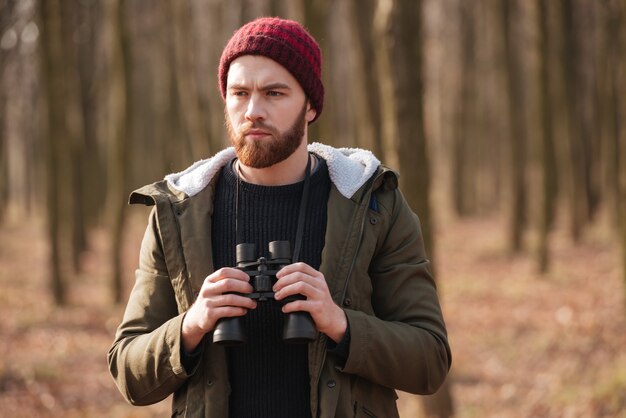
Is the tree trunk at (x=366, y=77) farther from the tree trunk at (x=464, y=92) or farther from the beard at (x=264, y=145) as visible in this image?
the beard at (x=264, y=145)

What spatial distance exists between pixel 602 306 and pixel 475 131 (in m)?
18.3

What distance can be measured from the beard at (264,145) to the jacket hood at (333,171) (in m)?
0.22

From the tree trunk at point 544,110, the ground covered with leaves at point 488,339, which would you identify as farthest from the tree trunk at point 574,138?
the tree trunk at point 544,110

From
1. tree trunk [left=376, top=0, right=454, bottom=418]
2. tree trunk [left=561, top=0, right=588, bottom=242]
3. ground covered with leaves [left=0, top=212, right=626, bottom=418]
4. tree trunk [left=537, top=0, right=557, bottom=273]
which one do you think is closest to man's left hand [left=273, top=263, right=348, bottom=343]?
tree trunk [left=376, top=0, right=454, bottom=418]

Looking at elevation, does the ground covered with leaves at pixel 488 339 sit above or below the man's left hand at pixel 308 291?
below

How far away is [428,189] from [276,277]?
16.1 ft

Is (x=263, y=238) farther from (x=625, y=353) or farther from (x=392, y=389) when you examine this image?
(x=625, y=353)

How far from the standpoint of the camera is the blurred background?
26.4 ft

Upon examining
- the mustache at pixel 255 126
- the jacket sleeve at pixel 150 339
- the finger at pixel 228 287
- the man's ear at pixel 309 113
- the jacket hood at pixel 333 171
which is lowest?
the jacket sleeve at pixel 150 339

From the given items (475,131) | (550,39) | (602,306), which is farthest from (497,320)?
(475,131)

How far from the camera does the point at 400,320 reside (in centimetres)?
277

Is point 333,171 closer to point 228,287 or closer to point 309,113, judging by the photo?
point 309,113

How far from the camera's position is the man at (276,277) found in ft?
8.57

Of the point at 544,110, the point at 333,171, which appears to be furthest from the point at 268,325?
the point at 544,110
